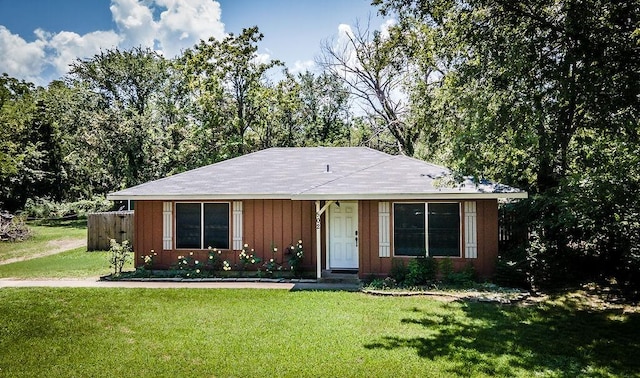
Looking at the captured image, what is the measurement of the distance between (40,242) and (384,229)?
16.1m

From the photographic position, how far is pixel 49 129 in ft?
103

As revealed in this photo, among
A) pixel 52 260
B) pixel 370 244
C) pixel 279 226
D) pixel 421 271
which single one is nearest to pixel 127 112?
pixel 52 260

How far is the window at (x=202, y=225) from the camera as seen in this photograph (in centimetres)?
1252

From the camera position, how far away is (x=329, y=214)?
490 inches

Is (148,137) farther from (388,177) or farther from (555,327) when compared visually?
(555,327)

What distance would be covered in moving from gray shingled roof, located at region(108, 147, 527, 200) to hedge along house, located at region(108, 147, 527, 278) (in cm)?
3

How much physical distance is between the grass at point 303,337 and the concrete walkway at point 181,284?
868mm

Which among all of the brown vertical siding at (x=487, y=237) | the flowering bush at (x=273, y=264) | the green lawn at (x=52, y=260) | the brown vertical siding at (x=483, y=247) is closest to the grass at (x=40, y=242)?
the green lawn at (x=52, y=260)

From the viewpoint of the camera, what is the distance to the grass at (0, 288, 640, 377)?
5.81m

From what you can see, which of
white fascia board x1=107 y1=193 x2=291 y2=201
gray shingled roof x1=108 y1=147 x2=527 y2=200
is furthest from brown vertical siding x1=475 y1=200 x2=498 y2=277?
white fascia board x1=107 y1=193 x2=291 y2=201

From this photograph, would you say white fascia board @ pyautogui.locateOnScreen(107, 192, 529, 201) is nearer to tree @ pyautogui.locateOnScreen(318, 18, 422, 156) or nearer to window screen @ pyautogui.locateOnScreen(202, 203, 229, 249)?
window screen @ pyautogui.locateOnScreen(202, 203, 229, 249)

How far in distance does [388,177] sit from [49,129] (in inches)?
1145

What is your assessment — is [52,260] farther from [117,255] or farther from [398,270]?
[398,270]

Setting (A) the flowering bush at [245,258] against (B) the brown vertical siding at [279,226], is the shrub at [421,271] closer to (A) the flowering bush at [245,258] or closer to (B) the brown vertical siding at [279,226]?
(B) the brown vertical siding at [279,226]
